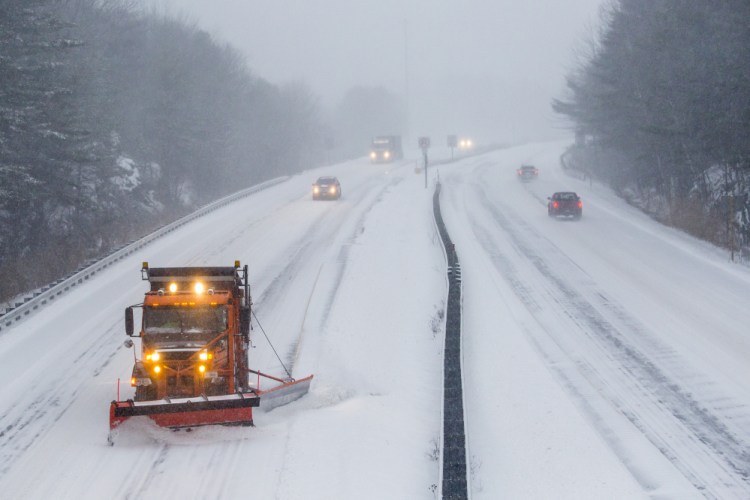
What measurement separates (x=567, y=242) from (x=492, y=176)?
3466 centimetres

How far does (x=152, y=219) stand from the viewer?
46.5 meters

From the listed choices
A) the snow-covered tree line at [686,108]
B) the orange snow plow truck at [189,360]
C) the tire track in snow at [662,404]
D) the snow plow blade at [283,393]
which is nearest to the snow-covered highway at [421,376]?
the tire track in snow at [662,404]

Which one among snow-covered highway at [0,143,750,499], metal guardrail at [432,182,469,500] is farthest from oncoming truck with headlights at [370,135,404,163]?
metal guardrail at [432,182,469,500]

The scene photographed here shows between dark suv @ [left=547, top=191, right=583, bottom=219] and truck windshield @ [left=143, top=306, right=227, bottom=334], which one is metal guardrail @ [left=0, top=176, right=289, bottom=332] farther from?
dark suv @ [left=547, top=191, right=583, bottom=219]

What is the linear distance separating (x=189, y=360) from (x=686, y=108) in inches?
1175

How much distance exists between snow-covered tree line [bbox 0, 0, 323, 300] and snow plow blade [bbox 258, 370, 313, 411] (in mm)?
18185

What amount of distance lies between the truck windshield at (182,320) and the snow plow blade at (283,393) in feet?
5.20

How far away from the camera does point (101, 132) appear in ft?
139

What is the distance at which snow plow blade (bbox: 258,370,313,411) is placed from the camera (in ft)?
46.6

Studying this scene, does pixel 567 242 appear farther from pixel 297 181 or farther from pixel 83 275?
pixel 297 181

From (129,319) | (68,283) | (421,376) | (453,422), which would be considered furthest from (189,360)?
(68,283)

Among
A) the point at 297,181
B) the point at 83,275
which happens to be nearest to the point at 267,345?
the point at 83,275

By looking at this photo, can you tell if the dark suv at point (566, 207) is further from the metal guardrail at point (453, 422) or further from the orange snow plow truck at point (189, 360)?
the orange snow plow truck at point (189, 360)

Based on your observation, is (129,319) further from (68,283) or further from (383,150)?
(383,150)
